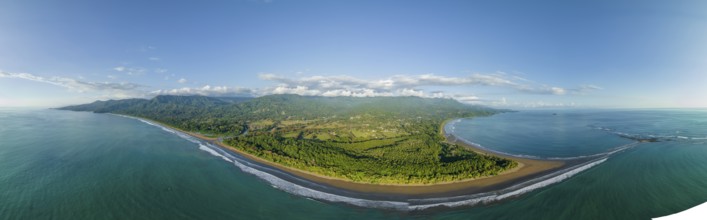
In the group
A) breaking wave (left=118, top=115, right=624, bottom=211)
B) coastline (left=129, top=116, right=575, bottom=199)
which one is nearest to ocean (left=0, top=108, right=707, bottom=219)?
breaking wave (left=118, top=115, right=624, bottom=211)

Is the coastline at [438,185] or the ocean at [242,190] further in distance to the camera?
the coastline at [438,185]

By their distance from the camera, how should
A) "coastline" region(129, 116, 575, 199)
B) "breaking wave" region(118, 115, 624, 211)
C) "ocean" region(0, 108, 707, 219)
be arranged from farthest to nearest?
"coastline" region(129, 116, 575, 199), "breaking wave" region(118, 115, 624, 211), "ocean" region(0, 108, 707, 219)

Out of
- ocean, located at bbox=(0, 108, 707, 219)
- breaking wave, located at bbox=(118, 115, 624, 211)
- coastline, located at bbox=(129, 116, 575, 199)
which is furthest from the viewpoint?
coastline, located at bbox=(129, 116, 575, 199)

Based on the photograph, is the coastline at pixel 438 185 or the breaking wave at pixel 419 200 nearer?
the breaking wave at pixel 419 200

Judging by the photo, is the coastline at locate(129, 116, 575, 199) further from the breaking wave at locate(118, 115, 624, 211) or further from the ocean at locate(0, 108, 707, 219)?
the ocean at locate(0, 108, 707, 219)

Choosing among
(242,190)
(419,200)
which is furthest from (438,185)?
(242,190)

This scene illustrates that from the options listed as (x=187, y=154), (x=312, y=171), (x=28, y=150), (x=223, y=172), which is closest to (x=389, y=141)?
(x=312, y=171)

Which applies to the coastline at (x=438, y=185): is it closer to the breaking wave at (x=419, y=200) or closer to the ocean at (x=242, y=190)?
the breaking wave at (x=419, y=200)

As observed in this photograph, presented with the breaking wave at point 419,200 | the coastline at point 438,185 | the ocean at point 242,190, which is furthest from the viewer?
the coastline at point 438,185

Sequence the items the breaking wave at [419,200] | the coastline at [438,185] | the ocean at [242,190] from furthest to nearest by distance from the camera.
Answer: the coastline at [438,185], the breaking wave at [419,200], the ocean at [242,190]

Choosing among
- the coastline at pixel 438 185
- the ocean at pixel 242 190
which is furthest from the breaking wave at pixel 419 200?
the coastline at pixel 438 185

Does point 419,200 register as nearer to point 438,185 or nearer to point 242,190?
point 438,185

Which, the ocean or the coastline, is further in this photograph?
the coastline
